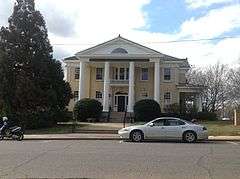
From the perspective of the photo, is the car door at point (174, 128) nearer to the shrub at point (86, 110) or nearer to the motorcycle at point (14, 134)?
the motorcycle at point (14, 134)

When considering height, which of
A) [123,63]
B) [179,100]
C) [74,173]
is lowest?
[74,173]

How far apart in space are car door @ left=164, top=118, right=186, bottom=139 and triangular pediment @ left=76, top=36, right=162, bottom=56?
2847cm

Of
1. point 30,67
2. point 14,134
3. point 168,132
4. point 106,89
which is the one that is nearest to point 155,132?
point 168,132

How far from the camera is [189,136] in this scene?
26625mm

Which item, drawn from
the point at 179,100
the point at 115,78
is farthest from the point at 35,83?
the point at 179,100

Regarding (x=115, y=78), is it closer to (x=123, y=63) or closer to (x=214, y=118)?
(x=123, y=63)

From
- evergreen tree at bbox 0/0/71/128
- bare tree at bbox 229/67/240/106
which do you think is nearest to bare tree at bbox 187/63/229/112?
bare tree at bbox 229/67/240/106

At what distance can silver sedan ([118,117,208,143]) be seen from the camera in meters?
26.6

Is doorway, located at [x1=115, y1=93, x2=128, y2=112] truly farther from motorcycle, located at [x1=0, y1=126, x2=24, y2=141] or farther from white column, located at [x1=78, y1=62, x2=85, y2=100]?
motorcycle, located at [x1=0, y1=126, x2=24, y2=141]

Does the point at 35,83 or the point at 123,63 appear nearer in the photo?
the point at 35,83

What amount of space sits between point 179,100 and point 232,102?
19.6 m

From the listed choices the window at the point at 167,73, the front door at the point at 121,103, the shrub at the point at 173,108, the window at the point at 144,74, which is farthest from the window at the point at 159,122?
the window at the point at 144,74

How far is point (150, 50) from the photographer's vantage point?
55.0 metres

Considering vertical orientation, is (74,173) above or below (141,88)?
below
